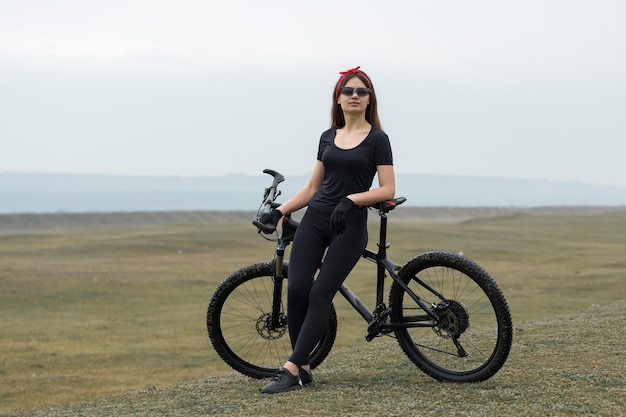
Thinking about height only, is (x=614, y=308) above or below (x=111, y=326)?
above

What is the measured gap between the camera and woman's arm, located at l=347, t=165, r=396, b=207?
242 inches

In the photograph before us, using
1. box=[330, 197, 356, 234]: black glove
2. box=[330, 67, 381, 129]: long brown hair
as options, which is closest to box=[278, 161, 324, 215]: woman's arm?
box=[330, 67, 381, 129]: long brown hair

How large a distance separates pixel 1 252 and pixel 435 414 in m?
37.6

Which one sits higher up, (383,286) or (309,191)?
(309,191)

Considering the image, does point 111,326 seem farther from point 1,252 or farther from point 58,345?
point 1,252

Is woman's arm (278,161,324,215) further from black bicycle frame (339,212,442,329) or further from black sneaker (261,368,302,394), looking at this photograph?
black sneaker (261,368,302,394)

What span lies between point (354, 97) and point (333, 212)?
2.76 ft

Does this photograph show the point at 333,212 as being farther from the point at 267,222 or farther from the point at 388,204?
the point at 267,222

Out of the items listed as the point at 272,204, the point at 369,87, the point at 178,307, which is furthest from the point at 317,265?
the point at 178,307

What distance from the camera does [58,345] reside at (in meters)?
18.4

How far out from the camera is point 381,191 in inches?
243

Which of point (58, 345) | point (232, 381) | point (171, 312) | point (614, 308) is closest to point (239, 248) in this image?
point (171, 312)

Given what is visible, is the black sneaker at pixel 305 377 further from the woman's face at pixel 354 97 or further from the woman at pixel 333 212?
the woman's face at pixel 354 97

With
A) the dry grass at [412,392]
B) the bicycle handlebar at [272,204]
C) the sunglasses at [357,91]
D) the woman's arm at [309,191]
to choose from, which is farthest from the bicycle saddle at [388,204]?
the dry grass at [412,392]
